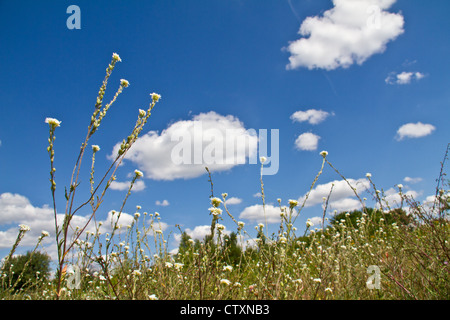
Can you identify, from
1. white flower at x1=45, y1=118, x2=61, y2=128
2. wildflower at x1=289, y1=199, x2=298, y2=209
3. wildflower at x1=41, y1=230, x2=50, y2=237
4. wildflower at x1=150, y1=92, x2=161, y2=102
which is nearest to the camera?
white flower at x1=45, y1=118, x2=61, y2=128

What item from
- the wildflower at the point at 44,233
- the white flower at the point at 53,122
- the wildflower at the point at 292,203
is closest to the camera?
the white flower at the point at 53,122

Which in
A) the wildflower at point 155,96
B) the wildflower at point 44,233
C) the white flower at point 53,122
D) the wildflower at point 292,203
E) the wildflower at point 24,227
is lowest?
the wildflower at point 44,233

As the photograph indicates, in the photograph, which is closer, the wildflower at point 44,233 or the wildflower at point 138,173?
the wildflower at point 138,173

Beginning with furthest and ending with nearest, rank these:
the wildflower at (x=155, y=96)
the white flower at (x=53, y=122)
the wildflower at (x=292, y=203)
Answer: the wildflower at (x=292, y=203) < the wildflower at (x=155, y=96) < the white flower at (x=53, y=122)

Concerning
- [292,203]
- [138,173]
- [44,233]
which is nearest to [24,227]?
[44,233]

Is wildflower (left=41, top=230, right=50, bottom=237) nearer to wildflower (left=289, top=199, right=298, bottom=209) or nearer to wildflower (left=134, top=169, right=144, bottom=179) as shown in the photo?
Result: wildflower (left=134, top=169, right=144, bottom=179)

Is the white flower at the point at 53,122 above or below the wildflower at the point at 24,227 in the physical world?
above

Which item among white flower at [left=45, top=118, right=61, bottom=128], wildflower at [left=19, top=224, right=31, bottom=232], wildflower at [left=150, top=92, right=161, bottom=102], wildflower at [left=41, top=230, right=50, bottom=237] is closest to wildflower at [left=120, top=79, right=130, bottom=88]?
wildflower at [left=150, top=92, right=161, bottom=102]

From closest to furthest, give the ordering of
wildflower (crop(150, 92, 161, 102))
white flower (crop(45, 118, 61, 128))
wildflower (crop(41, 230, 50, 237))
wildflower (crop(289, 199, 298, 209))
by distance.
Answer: white flower (crop(45, 118, 61, 128)) < wildflower (crop(150, 92, 161, 102)) < wildflower (crop(289, 199, 298, 209)) < wildflower (crop(41, 230, 50, 237))

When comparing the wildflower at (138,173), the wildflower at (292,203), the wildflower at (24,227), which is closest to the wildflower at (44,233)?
the wildflower at (24,227)

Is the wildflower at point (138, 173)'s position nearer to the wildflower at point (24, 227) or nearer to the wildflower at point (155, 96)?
the wildflower at point (155, 96)
